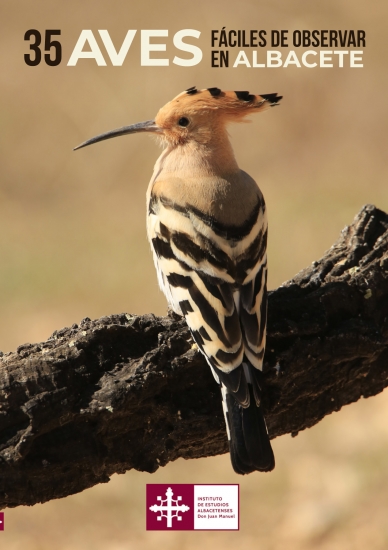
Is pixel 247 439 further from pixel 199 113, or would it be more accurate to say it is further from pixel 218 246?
pixel 199 113

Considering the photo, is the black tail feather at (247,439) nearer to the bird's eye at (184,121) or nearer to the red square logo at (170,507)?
the red square logo at (170,507)

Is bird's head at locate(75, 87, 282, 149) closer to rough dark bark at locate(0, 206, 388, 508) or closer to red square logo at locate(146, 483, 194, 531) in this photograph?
rough dark bark at locate(0, 206, 388, 508)

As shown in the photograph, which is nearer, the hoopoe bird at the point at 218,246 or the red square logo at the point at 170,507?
the hoopoe bird at the point at 218,246

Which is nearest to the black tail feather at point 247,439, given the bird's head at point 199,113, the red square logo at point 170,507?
the red square logo at point 170,507

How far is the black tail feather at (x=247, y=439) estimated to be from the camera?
170cm

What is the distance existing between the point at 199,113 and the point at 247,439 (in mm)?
959

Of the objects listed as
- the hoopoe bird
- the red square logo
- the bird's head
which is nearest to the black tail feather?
the hoopoe bird

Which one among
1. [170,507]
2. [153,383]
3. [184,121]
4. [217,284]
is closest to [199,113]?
[184,121]

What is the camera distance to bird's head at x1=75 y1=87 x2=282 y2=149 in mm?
2146

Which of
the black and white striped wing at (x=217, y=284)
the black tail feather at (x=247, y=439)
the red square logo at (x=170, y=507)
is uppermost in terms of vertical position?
the black and white striped wing at (x=217, y=284)

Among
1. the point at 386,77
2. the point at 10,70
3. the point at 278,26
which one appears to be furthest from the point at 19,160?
the point at 386,77

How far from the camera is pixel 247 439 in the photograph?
170cm

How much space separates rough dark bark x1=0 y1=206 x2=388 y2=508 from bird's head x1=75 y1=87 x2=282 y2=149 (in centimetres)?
52

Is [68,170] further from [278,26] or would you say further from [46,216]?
[278,26]
